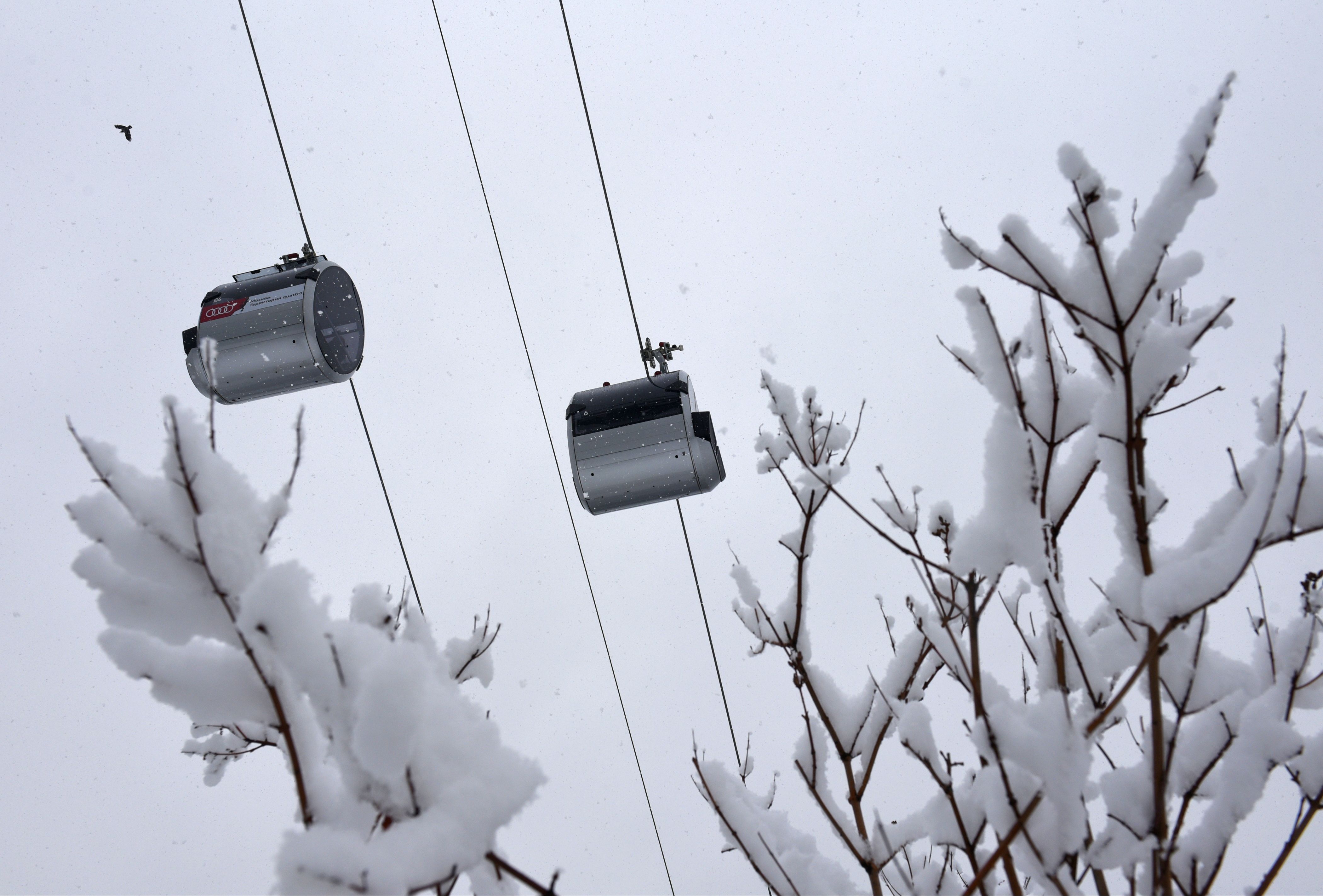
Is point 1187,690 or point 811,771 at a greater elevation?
point 1187,690

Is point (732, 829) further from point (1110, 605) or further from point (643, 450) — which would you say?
point (643, 450)

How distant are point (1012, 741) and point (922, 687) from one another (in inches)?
58.8

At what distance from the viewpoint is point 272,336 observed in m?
4.11

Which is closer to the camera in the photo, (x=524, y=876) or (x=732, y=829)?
(x=524, y=876)

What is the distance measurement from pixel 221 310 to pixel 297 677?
4020 millimetres

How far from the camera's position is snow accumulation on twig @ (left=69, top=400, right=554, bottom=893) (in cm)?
87

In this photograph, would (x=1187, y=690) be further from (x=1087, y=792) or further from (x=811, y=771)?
(x=811, y=771)

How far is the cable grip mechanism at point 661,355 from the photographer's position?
4.23 meters

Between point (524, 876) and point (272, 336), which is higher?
point (272, 336)

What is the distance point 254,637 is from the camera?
0.92 meters

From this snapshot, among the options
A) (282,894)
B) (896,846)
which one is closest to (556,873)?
(282,894)

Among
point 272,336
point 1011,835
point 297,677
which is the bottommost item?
point 1011,835

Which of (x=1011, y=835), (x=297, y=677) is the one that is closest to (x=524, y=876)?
(x=297, y=677)

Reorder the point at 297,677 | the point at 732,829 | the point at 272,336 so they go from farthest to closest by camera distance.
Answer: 1. the point at 272,336
2. the point at 732,829
3. the point at 297,677
